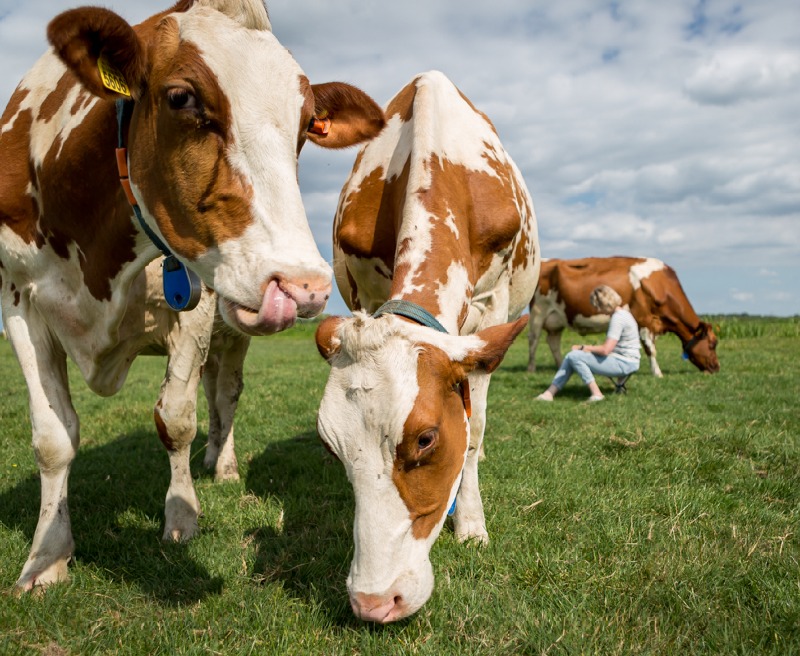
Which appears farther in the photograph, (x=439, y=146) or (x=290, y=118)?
(x=439, y=146)

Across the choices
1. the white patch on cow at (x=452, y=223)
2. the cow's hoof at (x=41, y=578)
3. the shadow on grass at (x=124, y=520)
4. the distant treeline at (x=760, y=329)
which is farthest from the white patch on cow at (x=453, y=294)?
the distant treeline at (x=760, y=329)

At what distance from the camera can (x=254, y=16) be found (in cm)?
269

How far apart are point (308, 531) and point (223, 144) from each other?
8.14 feet

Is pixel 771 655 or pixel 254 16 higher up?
pixel 254 16

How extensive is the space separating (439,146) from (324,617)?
294 centimetres

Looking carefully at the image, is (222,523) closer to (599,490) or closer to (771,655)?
(599,490)

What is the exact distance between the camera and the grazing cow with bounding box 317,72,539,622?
2.73 m

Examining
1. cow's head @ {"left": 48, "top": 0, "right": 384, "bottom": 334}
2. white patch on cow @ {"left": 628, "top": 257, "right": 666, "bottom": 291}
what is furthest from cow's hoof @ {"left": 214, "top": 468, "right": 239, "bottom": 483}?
white patch on cow @ {"left": 628, "top": 257, "right": 666, "bottom": 291}

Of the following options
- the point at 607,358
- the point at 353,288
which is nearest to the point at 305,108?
the point at 353,288

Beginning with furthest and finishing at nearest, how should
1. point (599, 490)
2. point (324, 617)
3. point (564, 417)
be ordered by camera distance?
point (564, 417) → point (599, 490) → point (324, 617)

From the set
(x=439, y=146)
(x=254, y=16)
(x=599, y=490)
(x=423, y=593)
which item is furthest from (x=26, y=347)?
(x=599, y=490)

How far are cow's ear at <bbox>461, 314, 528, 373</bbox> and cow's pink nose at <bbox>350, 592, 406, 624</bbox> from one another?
100cm

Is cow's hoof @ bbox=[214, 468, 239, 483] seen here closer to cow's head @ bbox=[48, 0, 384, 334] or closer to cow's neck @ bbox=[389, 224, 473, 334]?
cow's neck @ bbox=[389, 224, 473, 334]

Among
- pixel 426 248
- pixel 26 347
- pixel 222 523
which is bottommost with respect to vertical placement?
pixel 222 523
